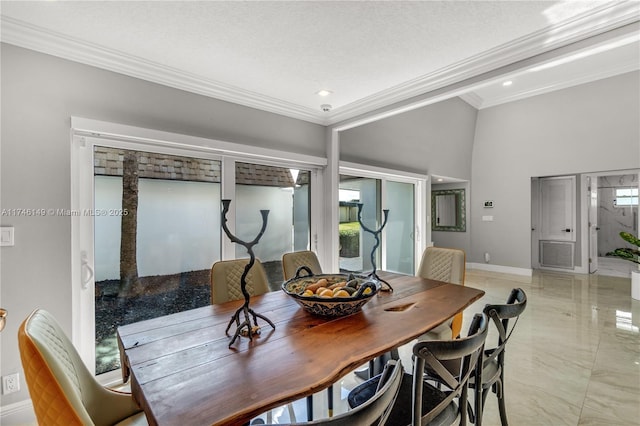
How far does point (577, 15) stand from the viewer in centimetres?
183

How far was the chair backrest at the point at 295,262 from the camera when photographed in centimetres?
262

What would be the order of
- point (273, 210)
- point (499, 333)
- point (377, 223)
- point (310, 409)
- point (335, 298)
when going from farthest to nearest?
1. point (377, 223)
2. point (273, 210)
3. point (310, 409)
4. point (335, 298)
5. point (499, 333)

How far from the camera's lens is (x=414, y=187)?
5.62 metres

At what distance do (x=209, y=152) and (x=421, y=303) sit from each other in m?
2.39

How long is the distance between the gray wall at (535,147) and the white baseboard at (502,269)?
0.35 feet

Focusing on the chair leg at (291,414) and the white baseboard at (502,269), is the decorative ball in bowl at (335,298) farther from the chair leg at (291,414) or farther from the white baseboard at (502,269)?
the white baseboard at (502,269)

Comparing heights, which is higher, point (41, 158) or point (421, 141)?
point (421, 141)

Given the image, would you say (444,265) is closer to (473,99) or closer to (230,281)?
(230,281)

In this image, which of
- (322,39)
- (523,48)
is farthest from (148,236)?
(523,48)

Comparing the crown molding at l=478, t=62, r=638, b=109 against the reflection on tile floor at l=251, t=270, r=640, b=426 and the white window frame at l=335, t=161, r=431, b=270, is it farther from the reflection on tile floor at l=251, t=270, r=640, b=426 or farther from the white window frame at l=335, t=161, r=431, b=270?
the reflection on tile floor at l=251, t=270, r=640, b=426

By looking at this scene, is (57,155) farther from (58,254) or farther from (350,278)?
(350,278)

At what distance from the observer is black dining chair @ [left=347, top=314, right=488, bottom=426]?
3.41 feet

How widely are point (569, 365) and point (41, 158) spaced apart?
4.62m

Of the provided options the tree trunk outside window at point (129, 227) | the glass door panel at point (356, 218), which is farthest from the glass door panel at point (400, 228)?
the tree trunk outside window at point (129, 227)
